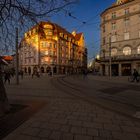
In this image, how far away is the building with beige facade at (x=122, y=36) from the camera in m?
43.2

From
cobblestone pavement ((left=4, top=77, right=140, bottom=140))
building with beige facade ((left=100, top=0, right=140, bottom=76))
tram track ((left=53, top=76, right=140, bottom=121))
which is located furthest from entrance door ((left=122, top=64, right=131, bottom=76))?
cobblestone pavement ((left=4, top=77, right=140, bottom=140))

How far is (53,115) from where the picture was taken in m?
5.98

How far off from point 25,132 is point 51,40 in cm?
6528

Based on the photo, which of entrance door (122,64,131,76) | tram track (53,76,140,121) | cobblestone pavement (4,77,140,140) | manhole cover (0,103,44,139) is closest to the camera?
cobblestone pavement (4,77,140,140)

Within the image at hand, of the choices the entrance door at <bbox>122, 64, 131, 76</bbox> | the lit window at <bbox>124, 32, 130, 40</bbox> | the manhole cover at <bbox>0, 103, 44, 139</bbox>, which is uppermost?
the lit window at <bbox>124, 32, 130, 40</bbox>

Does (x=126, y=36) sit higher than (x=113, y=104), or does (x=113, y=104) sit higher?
(x=126, y=36)

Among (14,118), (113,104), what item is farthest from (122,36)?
(14,118)

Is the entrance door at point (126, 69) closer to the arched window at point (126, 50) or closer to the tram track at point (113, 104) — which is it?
the arched window at point (126, 50)

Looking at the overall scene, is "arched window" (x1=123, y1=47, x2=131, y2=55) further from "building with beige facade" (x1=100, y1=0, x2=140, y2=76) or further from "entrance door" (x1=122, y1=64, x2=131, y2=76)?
"entrance door" (x1=122, y1=64, x2=131, y2=76)

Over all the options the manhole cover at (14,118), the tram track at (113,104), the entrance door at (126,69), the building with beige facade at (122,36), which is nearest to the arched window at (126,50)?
the building with beige facade at (122,36)

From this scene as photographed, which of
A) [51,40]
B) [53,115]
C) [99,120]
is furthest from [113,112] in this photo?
[51,40]

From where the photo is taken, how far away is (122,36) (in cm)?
4597

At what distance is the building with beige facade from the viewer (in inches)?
1703

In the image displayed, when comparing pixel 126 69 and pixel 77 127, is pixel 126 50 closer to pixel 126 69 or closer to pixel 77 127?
pixel 126 69
